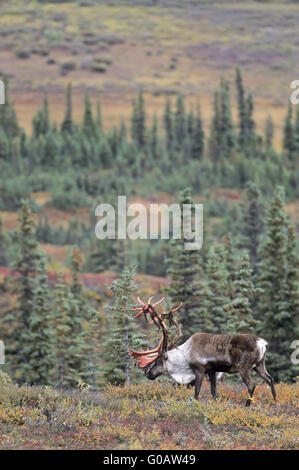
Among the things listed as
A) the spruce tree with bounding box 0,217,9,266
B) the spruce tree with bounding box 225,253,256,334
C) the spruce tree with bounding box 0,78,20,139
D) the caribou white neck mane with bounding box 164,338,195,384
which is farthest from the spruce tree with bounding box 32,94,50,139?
the caribou white neck mane with bounding box 164,338,195,384

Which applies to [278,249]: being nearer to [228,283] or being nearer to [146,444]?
[228,283]

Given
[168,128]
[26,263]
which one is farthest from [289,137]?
[26,263]

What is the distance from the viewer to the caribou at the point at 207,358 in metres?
15.9

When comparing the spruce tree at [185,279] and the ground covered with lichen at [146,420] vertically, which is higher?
the spruce tree at [185,279]

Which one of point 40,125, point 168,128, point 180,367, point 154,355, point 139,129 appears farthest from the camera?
point 168,128

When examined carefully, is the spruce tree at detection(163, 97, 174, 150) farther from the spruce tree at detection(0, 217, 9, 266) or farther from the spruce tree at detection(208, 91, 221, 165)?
the spruce tree at detection(0, 217, 9, 266)

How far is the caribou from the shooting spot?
626 inches

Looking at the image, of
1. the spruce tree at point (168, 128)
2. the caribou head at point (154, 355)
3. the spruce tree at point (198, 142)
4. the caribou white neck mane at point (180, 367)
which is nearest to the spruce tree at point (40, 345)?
the caribou head at point (154, 355)

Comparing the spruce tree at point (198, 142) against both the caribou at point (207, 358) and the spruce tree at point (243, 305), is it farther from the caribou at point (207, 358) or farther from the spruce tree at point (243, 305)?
the caribou at point (207, 358)

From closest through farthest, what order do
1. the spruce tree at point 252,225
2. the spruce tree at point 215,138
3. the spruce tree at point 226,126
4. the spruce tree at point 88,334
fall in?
the spruce tree at point 88,334, the spruce tree at point 252,225, the spruce tree at point 215,138, the spruce tree at point 226,126

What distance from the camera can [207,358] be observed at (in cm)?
1611

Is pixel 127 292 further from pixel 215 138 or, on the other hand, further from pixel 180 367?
pixel 215 138

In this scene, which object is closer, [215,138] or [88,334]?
[88,334]

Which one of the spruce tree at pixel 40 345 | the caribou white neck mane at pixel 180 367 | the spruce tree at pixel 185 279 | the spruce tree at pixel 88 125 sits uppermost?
the spruce tree at pixel 88 125
